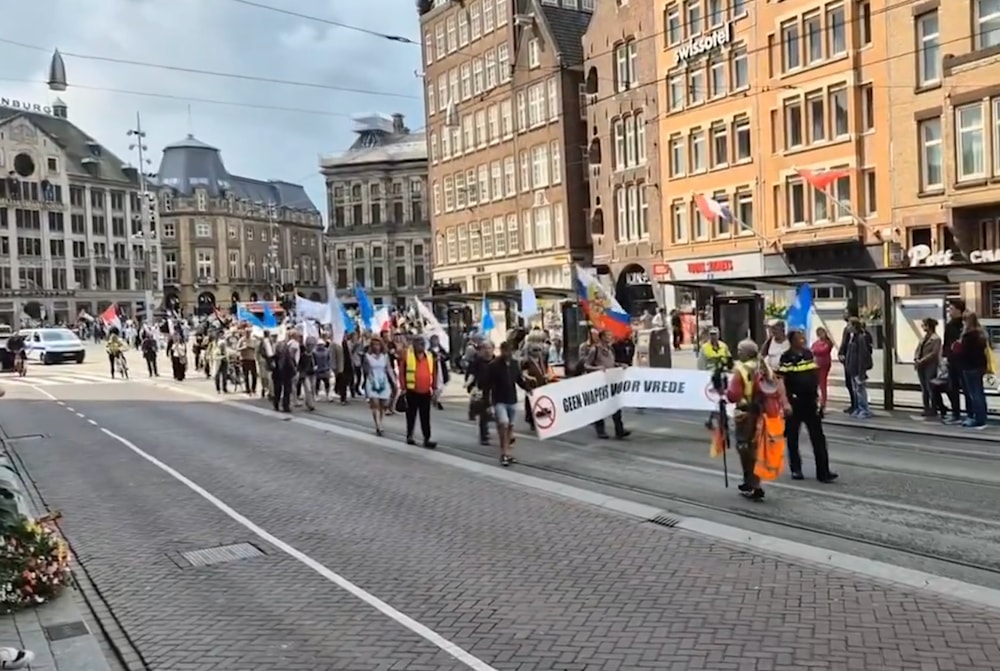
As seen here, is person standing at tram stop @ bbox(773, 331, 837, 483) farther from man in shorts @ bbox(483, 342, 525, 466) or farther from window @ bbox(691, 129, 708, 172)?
window @ bbox(691, 129, 708, 172)

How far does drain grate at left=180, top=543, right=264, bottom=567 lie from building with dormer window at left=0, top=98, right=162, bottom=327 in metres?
92.9

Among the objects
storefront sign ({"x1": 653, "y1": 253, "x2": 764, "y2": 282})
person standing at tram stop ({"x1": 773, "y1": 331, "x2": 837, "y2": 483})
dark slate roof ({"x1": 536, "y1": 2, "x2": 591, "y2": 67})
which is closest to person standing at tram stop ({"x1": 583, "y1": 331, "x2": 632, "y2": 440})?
person standing at tram stop ({"x1": 773, "y1": 331, "x2": 837, "y2": 483})

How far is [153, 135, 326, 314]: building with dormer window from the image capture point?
118 meters

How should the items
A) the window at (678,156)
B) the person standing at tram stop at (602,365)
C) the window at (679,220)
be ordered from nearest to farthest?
the person standing at tram stop at (602,365)
the window at (678,156)
the window at (679,220)

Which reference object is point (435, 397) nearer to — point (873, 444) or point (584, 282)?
point (584, 282)

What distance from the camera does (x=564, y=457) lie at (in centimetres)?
1397

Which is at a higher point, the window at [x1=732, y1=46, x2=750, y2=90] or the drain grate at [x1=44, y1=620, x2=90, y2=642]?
the window at [x1=732, y1=46, x2=750, y2=90]

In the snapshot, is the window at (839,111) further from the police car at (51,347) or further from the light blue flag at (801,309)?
the police car at (51,347)

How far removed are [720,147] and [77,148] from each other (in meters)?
84.8

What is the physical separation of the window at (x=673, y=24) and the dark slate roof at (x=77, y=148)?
7738 centimetres

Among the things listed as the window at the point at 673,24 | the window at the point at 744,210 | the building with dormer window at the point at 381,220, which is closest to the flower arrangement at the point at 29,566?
the window at the point at 744,210

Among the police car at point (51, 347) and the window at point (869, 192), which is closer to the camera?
the window at point (869, 192)

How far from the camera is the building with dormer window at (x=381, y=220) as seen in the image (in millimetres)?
96938

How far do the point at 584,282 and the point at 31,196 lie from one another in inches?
3602
